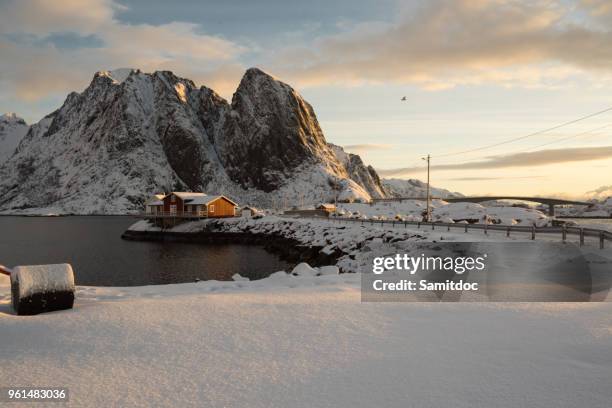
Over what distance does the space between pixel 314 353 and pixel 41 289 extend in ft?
22.2

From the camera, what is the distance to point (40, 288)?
31.2ft

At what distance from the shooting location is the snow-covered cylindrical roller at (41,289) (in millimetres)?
9406

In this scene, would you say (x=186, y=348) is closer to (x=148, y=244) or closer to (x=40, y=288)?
(x=40, y=288)

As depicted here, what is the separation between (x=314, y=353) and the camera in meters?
7.02

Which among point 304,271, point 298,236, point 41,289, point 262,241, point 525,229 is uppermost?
point 525,229

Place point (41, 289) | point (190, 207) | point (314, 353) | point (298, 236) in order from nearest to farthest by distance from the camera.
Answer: point (314, 353), point (41, 289), point (298, 236), point (190, 207)

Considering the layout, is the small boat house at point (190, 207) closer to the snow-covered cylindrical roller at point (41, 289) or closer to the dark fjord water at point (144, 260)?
the dark fjord water at point (144, 260)

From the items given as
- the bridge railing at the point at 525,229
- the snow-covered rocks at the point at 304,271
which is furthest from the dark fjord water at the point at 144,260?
the snow-covered rocks at the point at 304,271

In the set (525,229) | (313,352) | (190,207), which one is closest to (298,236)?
(190,207)

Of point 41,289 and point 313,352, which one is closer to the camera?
point 313,352

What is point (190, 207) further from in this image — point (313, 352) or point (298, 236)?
point (313, 352)

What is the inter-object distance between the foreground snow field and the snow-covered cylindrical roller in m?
0.43

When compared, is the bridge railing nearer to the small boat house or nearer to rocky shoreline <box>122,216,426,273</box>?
rocky shoreline <box>122,216,426,273</box>

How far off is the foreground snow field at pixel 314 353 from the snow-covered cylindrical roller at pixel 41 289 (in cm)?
43
